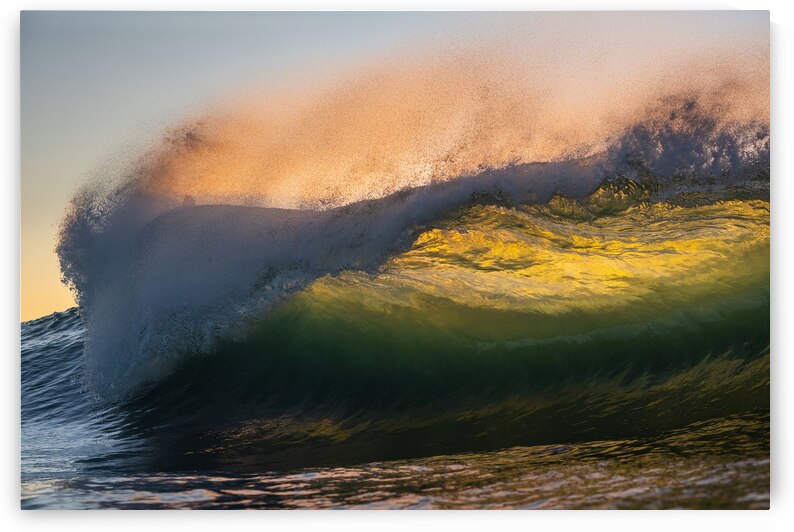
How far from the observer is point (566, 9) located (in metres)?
3.24

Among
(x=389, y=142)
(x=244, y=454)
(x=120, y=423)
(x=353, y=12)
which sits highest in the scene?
(x=353, y=12)

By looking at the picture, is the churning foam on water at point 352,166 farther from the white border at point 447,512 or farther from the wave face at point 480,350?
the white border at point 447,512

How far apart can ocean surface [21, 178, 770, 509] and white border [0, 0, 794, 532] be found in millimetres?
62

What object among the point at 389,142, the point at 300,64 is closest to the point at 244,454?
the point at 389,142

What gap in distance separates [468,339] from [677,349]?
39.2 inches

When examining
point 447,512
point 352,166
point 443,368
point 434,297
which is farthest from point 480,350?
point 352,166

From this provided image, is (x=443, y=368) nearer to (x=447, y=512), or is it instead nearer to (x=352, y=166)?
(x=447, y=512)

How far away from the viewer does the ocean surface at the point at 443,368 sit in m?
3.11

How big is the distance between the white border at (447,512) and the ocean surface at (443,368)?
62mm

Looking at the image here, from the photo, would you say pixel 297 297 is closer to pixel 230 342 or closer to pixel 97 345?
pixel 230 342

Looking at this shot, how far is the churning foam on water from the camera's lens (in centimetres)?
332

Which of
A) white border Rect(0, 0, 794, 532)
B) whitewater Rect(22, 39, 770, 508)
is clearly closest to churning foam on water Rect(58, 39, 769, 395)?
whitewater Rect(22, 39, 770, 508)

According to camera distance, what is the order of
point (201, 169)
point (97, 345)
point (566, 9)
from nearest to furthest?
point (566, 9) → point (201, 169) → point (97, 345)

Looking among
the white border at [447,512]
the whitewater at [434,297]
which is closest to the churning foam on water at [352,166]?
the whitewater at [434,297]
